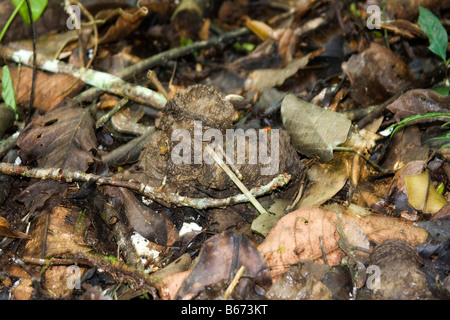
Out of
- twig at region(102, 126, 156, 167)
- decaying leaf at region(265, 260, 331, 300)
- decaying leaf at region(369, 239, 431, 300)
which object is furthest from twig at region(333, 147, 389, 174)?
twig at region(102, 126, 156, 167)

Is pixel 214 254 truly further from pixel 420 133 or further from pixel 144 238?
pixel 420 133

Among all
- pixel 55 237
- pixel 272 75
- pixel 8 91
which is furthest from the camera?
pixel 272 75

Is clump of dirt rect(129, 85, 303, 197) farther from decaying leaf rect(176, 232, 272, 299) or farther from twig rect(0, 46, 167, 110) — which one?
twig rect(0, 46, 167, 110)

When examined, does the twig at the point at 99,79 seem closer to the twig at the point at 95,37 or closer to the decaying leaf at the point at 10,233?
the twig at the point at 95,37

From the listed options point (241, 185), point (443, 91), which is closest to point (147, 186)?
point (241, 185)

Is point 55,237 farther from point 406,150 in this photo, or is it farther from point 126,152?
point 406,150

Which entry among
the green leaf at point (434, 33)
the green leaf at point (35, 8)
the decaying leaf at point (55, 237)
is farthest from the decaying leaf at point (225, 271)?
the green leaf at point (35, 8)

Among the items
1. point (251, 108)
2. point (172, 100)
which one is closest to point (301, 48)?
point (251, 108)
